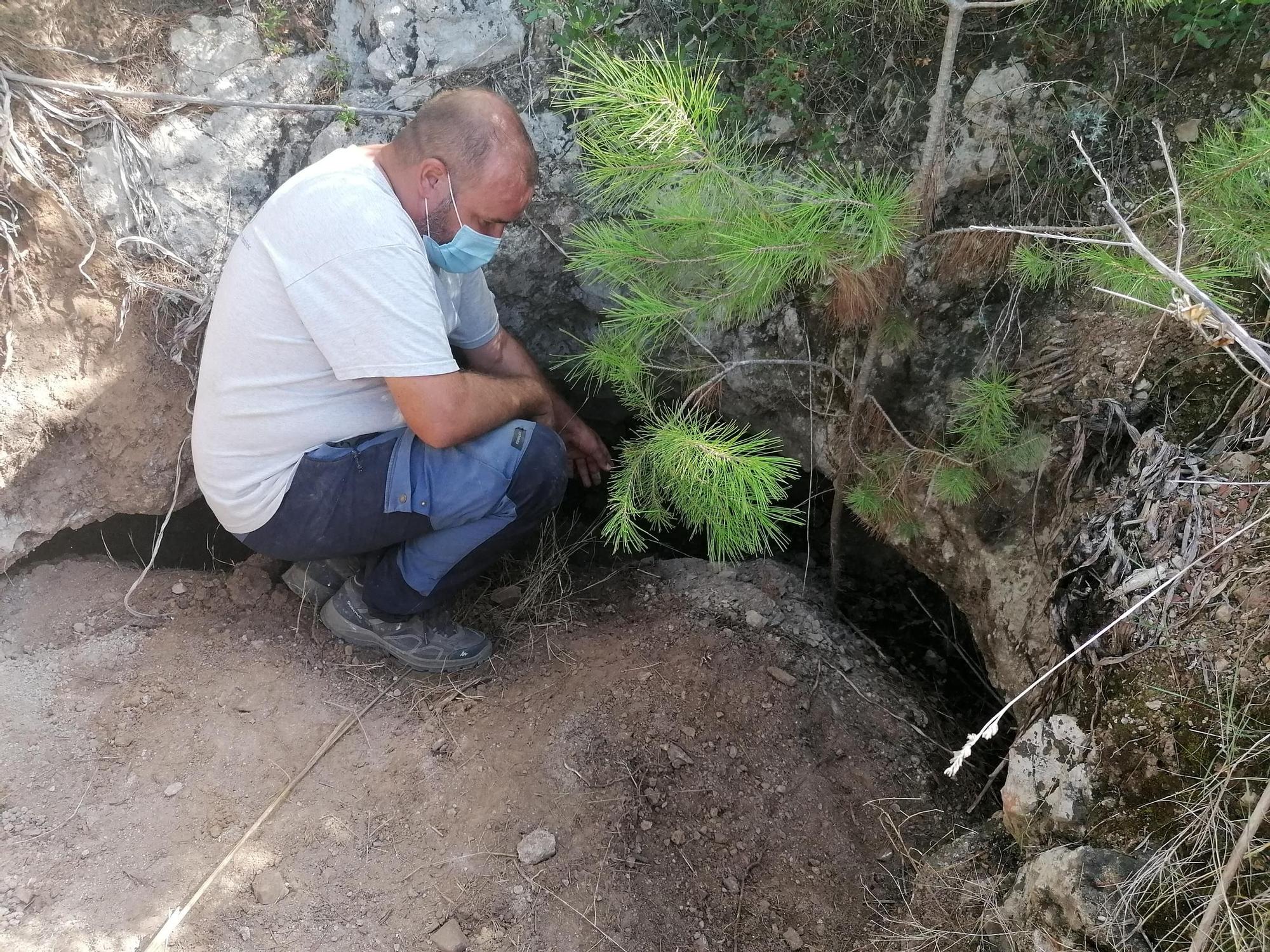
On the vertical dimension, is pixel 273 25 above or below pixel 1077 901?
above

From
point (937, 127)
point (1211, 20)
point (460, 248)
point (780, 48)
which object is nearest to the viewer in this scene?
point (937, 127)

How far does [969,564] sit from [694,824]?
0.89 meters

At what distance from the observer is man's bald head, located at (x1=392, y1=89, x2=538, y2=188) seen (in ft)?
5.48

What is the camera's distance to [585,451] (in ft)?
7.84

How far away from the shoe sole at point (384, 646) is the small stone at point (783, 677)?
2.58 feet

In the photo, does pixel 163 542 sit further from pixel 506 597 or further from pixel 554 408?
pixel 554 408

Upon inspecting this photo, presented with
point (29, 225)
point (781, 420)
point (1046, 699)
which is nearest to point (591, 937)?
point (1046, 699)

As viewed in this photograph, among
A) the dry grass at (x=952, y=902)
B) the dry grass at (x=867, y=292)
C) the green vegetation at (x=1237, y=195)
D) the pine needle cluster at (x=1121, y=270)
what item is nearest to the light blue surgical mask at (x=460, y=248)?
the dry grass at (x=867, y=292)

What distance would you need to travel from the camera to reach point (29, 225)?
2078mm

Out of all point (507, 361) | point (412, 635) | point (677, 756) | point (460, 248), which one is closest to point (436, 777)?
point (412, 635)

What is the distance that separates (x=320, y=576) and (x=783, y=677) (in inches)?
53.4

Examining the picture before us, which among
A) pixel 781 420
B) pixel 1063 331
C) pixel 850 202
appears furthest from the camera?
pixel 781 420

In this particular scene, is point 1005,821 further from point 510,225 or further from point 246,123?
point 246,123

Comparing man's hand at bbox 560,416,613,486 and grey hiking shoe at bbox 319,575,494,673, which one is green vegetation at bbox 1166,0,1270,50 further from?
grey hiking shoe at bbox 319,575,494,673
